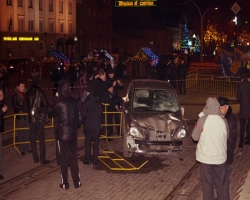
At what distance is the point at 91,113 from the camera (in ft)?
36.2

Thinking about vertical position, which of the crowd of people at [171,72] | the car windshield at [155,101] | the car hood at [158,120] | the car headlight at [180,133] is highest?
the crowd of people at [171,72]

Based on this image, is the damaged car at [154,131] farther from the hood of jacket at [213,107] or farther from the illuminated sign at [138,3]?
the illuminated sign at [138,3]

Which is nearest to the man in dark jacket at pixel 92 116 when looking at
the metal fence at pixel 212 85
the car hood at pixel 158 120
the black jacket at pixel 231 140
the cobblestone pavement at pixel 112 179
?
the cobblestone pavement at pixel 112 179

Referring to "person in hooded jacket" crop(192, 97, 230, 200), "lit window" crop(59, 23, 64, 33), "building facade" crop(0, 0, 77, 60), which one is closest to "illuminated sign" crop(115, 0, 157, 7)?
"building facade" crop(0, 0, 77, 60)

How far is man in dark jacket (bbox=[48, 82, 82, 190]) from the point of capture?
372 inches

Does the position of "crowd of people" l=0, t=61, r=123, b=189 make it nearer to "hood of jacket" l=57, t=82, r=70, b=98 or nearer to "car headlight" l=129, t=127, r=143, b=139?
"hood of jacket" l=57, t=82, r=70, b=98

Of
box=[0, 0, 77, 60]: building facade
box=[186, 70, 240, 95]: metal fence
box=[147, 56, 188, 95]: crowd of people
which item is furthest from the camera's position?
box=[0, 0, 77, 60]: building facade

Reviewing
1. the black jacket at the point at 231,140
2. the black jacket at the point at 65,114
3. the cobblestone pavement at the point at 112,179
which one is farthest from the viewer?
the black jacket at the point at 65,114

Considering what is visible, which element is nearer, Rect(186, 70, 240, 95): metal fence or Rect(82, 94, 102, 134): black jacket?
Rect(82, 94, 102, 134): black jacket

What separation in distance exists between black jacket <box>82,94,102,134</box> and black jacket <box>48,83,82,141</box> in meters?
1.45

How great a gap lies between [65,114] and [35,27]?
177ft

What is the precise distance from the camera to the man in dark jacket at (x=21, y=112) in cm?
1213

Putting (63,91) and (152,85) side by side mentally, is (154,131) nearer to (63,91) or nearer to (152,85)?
(152,85)

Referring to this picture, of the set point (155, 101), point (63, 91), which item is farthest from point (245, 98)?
point (63, 91)
